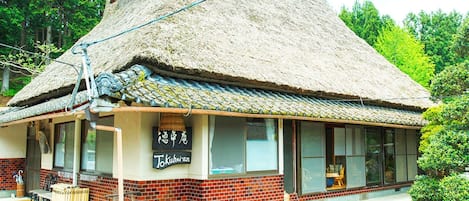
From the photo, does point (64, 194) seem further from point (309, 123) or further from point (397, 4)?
point (397, 4)

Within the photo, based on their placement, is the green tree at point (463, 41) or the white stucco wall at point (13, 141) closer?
the green tree at point (463, 41)

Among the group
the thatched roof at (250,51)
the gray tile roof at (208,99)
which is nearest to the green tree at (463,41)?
the gray tile roof at (208,99)

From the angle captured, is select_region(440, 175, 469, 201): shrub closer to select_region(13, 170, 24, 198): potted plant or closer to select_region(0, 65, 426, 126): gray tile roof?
select_region(0, 65, 426, 126): gray tile roof

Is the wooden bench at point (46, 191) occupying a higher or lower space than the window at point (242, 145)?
lower

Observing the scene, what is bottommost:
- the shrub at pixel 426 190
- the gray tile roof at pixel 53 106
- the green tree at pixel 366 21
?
the shrub at pixel 426 190

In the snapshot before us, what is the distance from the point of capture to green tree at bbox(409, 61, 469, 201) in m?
7.46

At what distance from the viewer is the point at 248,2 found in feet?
35.9

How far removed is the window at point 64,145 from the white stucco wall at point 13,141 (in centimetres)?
278

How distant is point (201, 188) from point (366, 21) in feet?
93.7

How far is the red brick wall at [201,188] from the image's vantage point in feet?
22.0

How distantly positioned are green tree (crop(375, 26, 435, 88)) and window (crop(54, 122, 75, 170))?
796 inches

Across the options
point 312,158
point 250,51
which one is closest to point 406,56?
point 312,158

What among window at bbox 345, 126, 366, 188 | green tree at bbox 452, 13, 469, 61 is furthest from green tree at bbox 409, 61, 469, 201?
window at bbox 345, 126, 366, 188

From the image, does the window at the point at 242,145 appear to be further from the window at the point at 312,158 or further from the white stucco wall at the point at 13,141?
the white stucco wall at the point at 13,141
